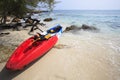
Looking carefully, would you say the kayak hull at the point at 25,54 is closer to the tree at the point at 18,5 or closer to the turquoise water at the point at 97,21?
the tree at the point at 18,5

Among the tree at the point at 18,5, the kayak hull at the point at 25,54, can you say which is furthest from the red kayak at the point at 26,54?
the tree at the point at 18,5

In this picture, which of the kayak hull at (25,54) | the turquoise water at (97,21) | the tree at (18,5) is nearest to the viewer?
the kayak hull at (25,54)

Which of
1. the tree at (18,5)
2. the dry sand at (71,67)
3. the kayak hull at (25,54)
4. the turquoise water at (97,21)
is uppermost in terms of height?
the tree at (18,5)

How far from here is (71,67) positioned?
5.66 metres

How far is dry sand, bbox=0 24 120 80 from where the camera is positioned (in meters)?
5.00

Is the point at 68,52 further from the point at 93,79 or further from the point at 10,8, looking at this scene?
the point at 10,8

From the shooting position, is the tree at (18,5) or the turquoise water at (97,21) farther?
the turquoise water at (97,21)

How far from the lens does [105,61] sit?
6359 millimetres

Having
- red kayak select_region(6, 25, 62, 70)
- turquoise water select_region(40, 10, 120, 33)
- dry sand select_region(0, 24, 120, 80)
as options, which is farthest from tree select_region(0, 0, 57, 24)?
dry sand select_region(0, 24, 120, 80)

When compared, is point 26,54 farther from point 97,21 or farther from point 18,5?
point 97,21

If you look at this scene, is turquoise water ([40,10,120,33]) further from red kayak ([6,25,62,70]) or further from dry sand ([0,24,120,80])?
red kayak ([6,25,62,70])

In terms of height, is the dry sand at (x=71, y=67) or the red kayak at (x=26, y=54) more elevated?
the red kayak at (x=26, y=54)

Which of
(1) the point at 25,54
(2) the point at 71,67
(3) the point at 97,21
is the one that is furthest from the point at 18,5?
(3) the point at 97,21

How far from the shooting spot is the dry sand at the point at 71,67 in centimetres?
500
